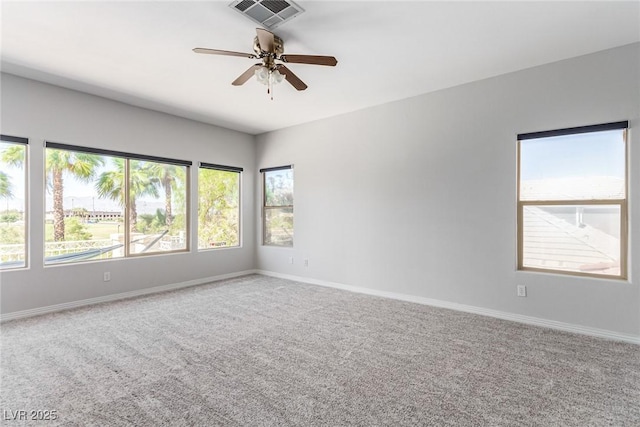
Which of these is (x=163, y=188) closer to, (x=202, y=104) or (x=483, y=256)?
(x=202, y=104)

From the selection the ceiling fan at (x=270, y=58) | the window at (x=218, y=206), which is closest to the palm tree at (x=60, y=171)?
the window at (x=218, y=206)

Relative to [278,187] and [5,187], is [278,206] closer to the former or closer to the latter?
[278,187]

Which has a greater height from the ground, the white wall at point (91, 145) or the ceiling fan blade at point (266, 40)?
the ceiling fan blade at point (266, 40)

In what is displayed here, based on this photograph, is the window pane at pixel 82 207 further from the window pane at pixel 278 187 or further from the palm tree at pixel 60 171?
the window pane at pixel 278 187

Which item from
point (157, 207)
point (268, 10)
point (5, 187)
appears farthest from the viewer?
point (157, 207)

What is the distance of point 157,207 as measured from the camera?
493cm

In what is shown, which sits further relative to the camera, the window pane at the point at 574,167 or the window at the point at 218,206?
the window at the point at 218,206

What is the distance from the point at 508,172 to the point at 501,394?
2.40 meters

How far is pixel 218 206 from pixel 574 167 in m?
5.19

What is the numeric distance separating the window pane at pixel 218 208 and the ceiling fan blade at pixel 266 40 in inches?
130

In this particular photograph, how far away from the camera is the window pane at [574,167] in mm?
3092

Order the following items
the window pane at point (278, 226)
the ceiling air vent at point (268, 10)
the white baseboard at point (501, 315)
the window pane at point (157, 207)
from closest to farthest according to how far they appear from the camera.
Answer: the ceiling air vent at point (268, 10) < the white baseboard at point (501, 315) < the window pane at point (157, 207) < the window pane at point (278, 226)

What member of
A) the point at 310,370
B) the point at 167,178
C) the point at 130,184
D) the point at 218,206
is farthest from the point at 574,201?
the point at 130,184

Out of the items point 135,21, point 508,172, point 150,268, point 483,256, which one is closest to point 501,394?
point 483,256
